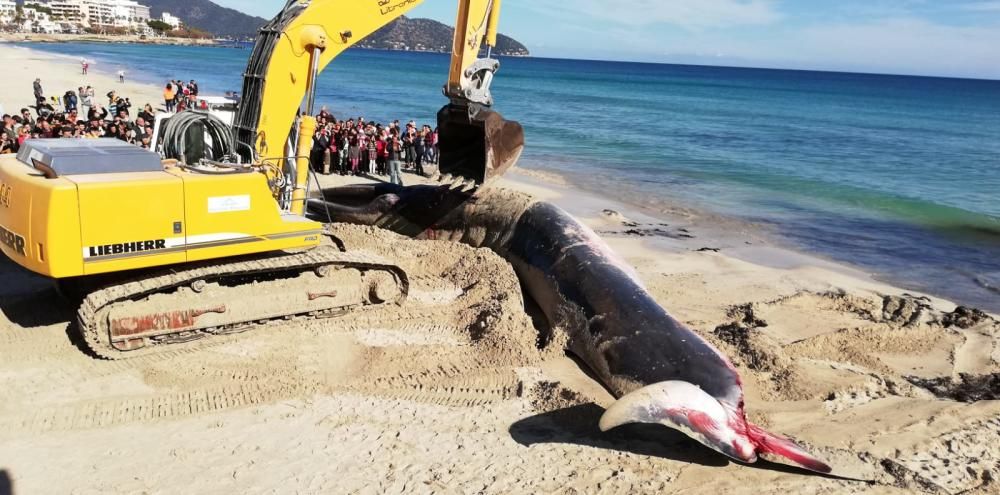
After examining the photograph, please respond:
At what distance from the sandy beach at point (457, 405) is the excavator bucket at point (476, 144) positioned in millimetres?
1222

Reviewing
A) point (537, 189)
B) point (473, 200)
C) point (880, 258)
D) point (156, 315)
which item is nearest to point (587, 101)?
point (537, 189)

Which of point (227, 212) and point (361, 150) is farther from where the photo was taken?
point (361, 150)

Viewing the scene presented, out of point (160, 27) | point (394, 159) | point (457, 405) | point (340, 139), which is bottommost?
point (457, 405)

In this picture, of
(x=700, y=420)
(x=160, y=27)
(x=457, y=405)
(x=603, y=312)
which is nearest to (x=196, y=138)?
(x=457, y=405)

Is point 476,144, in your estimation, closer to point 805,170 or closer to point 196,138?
point 196,138

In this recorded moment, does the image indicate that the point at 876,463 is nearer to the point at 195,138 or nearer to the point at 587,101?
the point at 195,138

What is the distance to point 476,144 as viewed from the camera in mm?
10172

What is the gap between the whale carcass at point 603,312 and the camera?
229 inches

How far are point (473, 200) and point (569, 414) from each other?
4795mm

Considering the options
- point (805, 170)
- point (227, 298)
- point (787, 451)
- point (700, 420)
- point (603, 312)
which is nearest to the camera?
point (700, 420)

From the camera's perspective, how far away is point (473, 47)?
9641mm

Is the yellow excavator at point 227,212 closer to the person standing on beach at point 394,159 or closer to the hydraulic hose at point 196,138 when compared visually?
the hydraulic hose at point 196,138

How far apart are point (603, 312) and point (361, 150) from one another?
39.5ft

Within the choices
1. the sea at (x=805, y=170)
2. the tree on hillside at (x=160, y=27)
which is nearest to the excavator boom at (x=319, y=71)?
the sea at (x=805, y=170)
